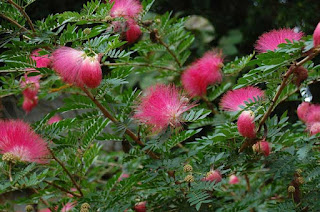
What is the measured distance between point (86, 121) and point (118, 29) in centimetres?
35

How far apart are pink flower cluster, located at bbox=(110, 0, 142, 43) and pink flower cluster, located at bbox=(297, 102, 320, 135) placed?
71 centimetres

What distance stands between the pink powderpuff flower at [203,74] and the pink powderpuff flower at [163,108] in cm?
23

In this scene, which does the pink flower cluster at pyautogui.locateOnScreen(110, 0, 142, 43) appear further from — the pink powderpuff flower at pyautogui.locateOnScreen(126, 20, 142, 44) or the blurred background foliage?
the blurred background foliage

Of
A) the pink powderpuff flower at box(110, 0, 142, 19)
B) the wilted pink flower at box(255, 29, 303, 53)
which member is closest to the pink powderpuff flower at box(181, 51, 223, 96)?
the wilted pink flower at box(255, 29, 303, 53)

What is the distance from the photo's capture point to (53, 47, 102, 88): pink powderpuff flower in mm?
1275

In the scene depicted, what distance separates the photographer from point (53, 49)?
1409mm

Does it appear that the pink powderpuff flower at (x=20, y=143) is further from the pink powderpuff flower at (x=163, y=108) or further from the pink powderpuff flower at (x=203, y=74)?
the pink powderpuff flower at (x=203, y=74)

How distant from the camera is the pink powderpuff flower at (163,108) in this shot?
54.7 inches

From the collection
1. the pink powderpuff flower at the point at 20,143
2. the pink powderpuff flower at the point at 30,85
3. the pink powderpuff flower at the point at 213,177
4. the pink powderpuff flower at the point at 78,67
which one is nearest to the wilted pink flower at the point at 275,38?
the pink powderpuff flower at the point at 213,177

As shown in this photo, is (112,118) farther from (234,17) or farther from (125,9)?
(234,17)

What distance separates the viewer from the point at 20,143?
4.45 ft

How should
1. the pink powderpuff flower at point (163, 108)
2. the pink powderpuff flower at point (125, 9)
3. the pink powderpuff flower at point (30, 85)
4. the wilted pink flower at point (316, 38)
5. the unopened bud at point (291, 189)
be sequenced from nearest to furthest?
the wilted pink flower at point (316, 38) < the pink powderpuff flower at point (163, 108) < the unopened bud at point (291, 189) < the pink powderpuff flower at point (125, 9) < the pink powderpuff flower at point (30, 85)

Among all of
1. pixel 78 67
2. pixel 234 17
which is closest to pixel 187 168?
pixel 78 67

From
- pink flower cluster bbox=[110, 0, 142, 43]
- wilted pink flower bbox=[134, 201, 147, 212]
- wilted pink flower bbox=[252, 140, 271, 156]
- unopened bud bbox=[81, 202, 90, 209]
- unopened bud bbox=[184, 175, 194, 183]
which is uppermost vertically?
pink flower cluster bbox=[110, 0, 142, 43]
